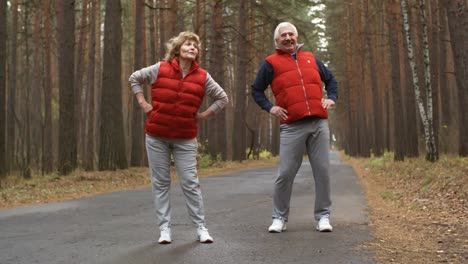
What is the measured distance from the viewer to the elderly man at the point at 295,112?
18.3 feet

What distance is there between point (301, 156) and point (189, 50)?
68.3 inches

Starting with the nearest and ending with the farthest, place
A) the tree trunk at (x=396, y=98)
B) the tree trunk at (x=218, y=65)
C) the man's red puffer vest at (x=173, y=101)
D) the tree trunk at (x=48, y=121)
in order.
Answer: the man's red puffer vest at (x=173, y=101) < the tree trunk at (x=396, y=98) < the tree trunk at (x=48, y=121) < the tree trunk at (x=218, y=65)

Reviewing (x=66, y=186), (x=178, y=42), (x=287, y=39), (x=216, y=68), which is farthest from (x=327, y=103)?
(x=216, y=68)

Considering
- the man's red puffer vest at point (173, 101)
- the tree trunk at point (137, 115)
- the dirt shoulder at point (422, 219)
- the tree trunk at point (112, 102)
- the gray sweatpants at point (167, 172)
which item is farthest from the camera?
→ the tree trunk at point (137, 115)

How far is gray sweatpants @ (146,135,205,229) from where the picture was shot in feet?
17.1

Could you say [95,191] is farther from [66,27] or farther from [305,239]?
[305,239]

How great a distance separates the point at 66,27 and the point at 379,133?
2139 centimetres

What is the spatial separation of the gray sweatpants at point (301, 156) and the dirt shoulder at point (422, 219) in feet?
2.43

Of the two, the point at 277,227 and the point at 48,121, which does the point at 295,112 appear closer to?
the point at 277,227

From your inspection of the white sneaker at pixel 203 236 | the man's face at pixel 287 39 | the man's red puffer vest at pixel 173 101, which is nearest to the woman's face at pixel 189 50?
the man's red puffer vest at pixel 173 101

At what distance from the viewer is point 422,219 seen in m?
6.85

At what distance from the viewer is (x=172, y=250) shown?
478 centimetres

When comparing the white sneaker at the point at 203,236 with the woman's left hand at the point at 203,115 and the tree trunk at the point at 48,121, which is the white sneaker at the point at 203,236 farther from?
the tree trunk at the point at 48,121

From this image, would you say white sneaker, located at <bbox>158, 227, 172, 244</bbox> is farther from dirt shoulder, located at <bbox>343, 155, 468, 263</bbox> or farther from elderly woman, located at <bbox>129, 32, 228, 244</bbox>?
dirt shoulder, located at <bbox>343, 155, 468, 263</bbox>
